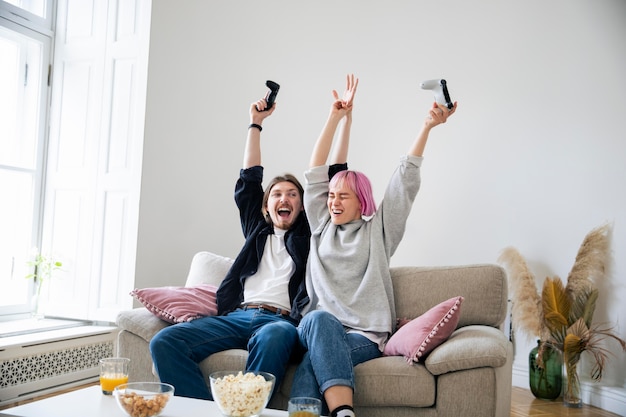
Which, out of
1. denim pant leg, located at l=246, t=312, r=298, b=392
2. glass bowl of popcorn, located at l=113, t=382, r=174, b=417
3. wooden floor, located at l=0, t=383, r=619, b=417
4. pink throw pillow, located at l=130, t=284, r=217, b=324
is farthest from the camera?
wooden floor, located at l=0, t=383, r=619, b=417

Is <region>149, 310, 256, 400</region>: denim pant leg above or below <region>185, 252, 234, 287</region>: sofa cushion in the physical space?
below

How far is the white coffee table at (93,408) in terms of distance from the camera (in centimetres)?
146

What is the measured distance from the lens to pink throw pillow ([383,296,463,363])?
1.99m

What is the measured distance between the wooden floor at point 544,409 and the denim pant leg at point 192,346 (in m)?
1.44

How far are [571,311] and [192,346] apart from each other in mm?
2077

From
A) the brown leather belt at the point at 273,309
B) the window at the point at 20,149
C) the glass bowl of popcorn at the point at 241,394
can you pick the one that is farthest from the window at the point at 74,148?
the glass bowl of popcorn at the point at 241,394

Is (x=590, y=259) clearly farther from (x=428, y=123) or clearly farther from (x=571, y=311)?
(x=428, y=123)

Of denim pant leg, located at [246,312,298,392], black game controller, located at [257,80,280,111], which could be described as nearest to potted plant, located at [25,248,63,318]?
black game controller, located at [257,80,280,111]

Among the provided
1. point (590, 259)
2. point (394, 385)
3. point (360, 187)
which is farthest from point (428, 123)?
point (590, 259)

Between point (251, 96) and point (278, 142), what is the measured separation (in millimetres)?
379

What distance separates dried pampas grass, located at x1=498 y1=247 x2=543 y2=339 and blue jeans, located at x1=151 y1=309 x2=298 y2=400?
1.60 meters

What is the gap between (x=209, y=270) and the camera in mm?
2756

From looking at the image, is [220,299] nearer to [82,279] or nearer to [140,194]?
[140,194]

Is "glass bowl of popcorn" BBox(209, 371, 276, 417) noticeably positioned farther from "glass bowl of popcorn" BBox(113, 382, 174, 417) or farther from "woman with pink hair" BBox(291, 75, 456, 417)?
"woman with pink hair" BBox(291, 75, 456, 417)
